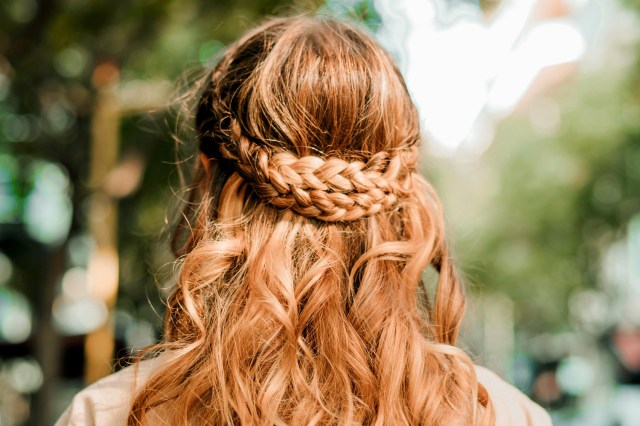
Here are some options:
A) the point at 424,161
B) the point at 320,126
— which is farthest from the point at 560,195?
the point at 320,126

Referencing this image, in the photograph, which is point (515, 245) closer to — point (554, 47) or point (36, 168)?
point (554, 47)

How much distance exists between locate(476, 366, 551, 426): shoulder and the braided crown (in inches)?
18.9

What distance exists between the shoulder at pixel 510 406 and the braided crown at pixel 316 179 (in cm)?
48

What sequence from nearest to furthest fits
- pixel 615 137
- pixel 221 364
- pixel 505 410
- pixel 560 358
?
pixel 221 364 → pixel 505 410 → pixel 615 137 → pixel 560 358

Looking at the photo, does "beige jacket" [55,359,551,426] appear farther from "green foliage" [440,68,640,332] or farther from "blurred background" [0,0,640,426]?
"green foliage" [440,68,640,332]

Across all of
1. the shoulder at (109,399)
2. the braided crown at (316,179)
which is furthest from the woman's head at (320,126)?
the shoulder at (109,399)

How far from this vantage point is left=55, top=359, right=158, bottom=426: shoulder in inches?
59.6

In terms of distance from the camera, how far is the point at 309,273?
145cm

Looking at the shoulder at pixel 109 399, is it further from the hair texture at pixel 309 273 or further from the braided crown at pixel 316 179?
the braided crown at pixel 316 179

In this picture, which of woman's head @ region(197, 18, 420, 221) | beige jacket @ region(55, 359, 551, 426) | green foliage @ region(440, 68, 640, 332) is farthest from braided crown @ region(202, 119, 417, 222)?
green foliage @ region(440, 68, 640, 332)

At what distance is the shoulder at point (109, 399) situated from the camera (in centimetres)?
151

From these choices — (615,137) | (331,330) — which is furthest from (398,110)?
(615,137)

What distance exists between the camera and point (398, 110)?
150 centimetres

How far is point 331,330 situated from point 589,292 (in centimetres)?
1106
